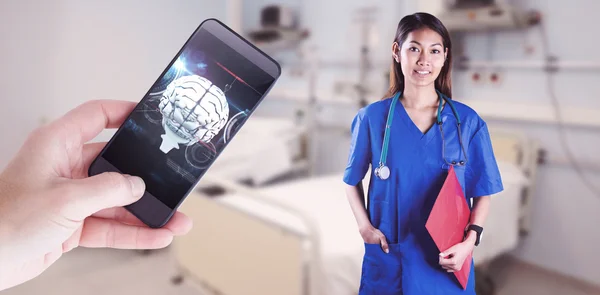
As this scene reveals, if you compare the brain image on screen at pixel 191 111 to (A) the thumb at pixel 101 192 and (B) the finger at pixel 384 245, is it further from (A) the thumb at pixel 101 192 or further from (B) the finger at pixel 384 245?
(B) the finger at pixel 384 245

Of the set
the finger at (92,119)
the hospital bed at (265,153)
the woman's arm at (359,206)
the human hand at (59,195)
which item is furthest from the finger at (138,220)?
the hospital bed at (265,153)

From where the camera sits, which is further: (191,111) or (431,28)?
(191,111)

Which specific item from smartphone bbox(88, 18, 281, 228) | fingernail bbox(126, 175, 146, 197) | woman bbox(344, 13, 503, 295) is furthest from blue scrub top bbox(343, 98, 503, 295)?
fingernail bbox(126, 175, 146, 197)

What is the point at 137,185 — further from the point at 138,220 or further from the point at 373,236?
the point at 373,236

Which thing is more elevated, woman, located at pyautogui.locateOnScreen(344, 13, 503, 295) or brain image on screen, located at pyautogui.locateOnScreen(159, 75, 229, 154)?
woman, located at pyautogui.locateOnScreen(344, 13, 503, 295)

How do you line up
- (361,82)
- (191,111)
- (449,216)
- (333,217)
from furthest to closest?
1. (333,217)
2. (361,82)
3. (191,111)
4. (449,216)

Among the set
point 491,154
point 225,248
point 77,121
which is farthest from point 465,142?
point 225,248

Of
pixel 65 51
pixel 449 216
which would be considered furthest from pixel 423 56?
pixel 65 51

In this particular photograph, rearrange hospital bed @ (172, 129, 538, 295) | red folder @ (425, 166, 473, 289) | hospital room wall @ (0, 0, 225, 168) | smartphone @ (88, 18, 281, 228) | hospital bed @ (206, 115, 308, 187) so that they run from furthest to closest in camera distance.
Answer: hospital bed @ (206, 115, 308, 187) < hospital bed @ (172, 129, 538, 295) < hospital room wall @ (0, 0, 225, 168) < smartphone @ (88, 18, 281, 228) < red folder @ (425, 166, 473, 289)

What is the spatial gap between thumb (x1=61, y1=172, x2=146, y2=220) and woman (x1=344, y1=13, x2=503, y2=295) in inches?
10.9

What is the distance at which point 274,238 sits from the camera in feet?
4.06

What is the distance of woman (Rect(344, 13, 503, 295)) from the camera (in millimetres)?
308

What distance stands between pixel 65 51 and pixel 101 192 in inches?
15.1

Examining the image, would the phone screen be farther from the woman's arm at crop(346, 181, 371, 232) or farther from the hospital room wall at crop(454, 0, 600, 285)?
the hospital room wall at crop(454, 0, 600, 285)
